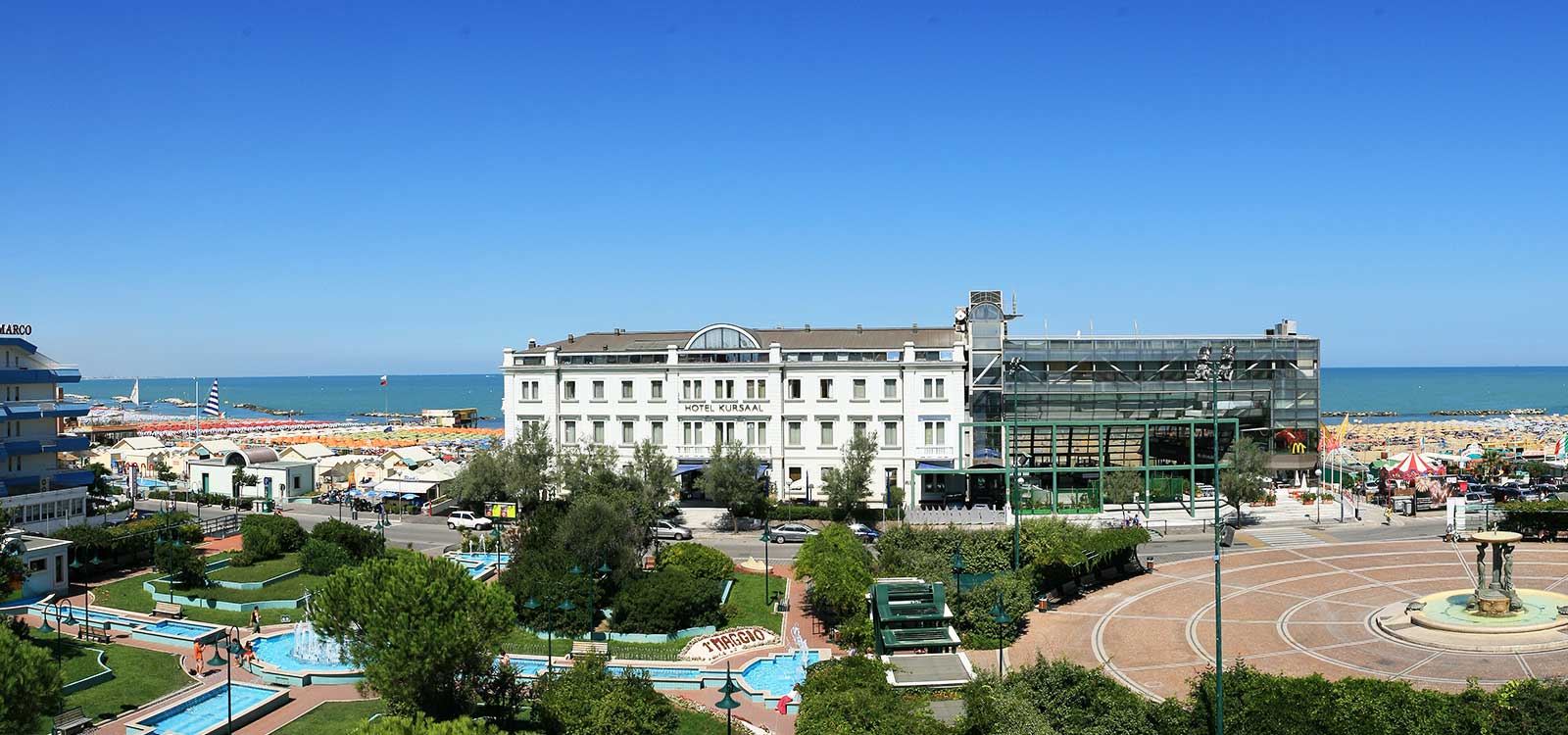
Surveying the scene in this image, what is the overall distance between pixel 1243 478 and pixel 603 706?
139 feet

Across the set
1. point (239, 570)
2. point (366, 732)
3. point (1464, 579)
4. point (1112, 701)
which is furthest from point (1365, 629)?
point (239, 570)

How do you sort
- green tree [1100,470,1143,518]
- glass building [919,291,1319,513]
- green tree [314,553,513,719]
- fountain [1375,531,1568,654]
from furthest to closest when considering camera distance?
glass building [919,291,1319,513] → green tree [1100,470,1143,518] → fountain [1375,531,1568,654] → green tree [314,553,513,719]

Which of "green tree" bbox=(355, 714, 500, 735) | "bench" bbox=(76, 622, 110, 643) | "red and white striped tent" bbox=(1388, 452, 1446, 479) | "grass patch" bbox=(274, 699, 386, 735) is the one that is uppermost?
"red and white striped tent" bbox=(1388, 452, 1446, 479)

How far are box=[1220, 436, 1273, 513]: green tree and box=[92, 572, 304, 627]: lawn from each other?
45.1 metres

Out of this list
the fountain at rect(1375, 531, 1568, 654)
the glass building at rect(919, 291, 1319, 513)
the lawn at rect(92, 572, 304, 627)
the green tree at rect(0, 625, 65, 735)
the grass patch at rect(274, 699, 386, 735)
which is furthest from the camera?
the glass building at rect(919, 291, 1319, 513)

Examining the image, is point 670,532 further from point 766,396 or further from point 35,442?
point 35,442

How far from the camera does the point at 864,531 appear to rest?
170 ft

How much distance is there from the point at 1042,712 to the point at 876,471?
128ft

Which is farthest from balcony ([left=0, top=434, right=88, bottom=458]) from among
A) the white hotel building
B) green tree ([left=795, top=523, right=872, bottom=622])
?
green tree ([left=795, top=523, right=872, bottom=622])

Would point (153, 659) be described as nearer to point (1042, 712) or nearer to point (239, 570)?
point (239, 570)

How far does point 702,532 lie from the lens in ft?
184

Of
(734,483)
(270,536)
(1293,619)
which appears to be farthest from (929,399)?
(270,536)

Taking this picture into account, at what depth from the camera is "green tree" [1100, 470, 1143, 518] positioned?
56.0 meters

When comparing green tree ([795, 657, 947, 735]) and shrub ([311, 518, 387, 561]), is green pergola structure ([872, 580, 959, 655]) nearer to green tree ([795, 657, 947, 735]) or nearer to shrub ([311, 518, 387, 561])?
green tree ([795, 657, 947, 735])
